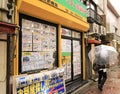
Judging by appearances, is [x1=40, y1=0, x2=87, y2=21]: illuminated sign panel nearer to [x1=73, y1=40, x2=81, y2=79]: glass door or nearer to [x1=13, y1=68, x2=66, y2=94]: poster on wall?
[x1=73, y1=40, x2=81, y2=79]: glass door

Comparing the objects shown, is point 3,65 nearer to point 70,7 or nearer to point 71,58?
point 70,7

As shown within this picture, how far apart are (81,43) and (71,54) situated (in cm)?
193

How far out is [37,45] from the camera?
28.3 feet

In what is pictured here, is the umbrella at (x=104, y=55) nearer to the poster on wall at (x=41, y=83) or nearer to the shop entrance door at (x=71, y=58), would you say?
the shop entrance door at (x=71, y=58)

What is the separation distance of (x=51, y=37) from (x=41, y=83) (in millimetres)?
3157

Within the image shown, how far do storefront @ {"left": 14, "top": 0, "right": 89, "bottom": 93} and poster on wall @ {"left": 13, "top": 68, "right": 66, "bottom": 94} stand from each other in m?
0.70

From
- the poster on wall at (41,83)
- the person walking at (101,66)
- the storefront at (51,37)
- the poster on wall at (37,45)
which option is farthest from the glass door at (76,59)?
the poster on wall at (41,83)

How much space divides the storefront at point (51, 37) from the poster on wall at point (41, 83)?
702mm

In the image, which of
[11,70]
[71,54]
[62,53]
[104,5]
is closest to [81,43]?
[71,54]

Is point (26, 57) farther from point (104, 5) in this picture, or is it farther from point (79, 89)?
point (104, 5)

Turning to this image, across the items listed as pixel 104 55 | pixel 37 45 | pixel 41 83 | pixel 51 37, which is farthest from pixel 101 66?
pixel 41 83

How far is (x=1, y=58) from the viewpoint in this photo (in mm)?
6258

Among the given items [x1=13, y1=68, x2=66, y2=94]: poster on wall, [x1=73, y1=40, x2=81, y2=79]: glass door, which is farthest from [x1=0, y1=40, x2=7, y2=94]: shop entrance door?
[x1=73, y1=40, x2=81, y2=79]: glass door

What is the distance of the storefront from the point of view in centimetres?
775
